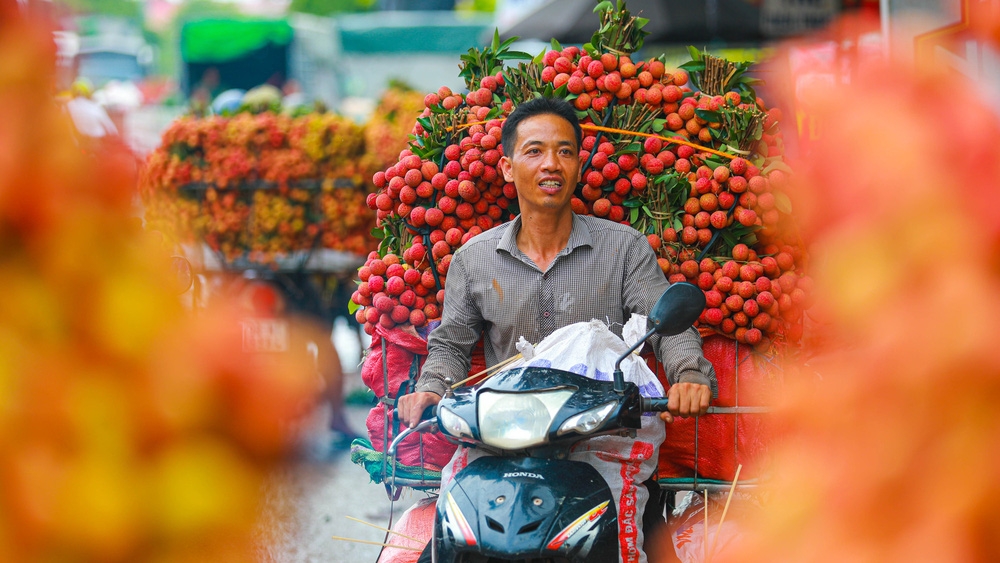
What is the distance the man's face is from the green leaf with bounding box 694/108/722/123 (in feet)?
1.69

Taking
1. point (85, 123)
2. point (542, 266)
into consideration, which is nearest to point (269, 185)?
point (542, 266)

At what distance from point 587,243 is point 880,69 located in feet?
7.90

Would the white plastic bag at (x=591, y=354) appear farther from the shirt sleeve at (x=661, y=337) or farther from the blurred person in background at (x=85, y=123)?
the blurred person in background at (x=85, y=123)

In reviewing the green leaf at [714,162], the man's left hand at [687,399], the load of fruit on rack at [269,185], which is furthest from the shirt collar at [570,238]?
the load of fruit on rack at [269,185]

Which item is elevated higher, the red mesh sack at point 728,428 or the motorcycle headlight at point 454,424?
the motorcycle headlight at point 454,424

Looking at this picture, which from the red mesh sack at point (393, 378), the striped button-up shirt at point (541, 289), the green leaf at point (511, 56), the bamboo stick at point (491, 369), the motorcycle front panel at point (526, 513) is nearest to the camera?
the motorcycle front panel at point (526, 513)

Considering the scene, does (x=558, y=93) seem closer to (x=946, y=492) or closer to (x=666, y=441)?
(x=666, y=441)

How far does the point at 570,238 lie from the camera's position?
3.08m

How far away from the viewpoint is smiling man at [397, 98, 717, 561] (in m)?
2.98

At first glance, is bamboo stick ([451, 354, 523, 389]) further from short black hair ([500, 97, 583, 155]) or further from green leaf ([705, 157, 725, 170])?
green leaf ([705, 157, 725, 170])

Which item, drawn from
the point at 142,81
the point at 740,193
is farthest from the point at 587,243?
the point at 142,81

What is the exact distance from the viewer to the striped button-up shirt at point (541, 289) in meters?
3.01

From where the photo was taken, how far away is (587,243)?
3053 millimetres

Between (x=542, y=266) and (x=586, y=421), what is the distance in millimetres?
919
